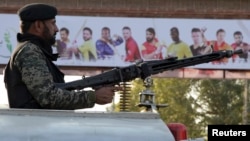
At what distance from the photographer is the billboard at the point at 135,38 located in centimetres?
2372

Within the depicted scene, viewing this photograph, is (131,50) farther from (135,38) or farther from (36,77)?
(36,77)

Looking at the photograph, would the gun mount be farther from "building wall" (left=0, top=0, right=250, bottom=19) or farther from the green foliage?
the green foliage

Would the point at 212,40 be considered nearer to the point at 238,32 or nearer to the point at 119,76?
the point at 238,32

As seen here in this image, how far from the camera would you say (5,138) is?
3734 millimetres

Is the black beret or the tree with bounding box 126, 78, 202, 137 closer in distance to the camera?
the black beret

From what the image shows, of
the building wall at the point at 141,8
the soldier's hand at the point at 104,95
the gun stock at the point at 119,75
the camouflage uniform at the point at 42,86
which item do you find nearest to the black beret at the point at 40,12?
the camouflage uniform at the point at 42,86

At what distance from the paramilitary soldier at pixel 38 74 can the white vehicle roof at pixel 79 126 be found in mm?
441

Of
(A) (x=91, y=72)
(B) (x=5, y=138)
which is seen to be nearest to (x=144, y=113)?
(B) (x=5, y=138)

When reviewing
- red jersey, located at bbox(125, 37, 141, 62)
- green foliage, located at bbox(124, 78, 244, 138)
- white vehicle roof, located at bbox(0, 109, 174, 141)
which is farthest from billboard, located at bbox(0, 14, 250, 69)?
white vehicle roof, located at bbox(0, 109, 174, 141)

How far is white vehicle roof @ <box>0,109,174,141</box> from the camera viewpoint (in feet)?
12.3

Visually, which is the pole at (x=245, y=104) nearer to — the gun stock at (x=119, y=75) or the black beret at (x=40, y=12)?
the gun stock at (x=119, y=75)

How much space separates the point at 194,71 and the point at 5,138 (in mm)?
19991

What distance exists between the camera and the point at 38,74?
14.5ft

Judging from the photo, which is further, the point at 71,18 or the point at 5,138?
the point at 71,18
